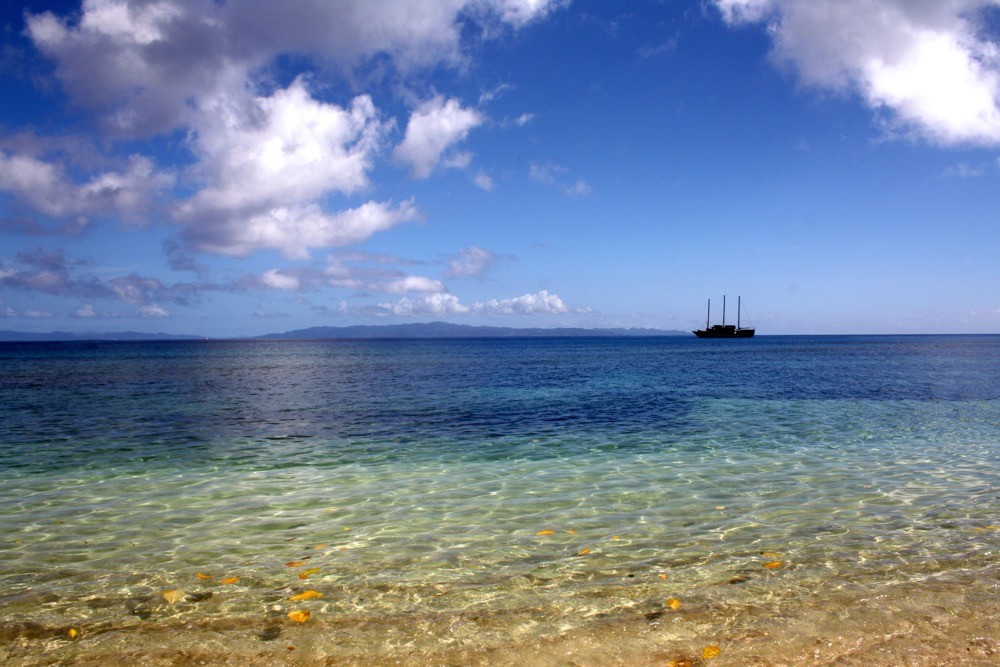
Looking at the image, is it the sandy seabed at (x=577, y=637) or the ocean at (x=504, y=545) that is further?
the ocean at (x=504, y=545)

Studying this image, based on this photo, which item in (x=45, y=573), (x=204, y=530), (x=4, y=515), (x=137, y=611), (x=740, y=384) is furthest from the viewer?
(x=740, y=384)

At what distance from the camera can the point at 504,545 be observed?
894 cm

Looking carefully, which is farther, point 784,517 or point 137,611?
point 784,517

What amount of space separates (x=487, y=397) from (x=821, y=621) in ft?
87.7

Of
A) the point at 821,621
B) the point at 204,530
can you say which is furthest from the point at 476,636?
the point at 204,530

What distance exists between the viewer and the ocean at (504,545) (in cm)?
585

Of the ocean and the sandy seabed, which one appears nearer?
the sandy seabed

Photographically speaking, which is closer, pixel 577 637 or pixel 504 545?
pixel 577 637

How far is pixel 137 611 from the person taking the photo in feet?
22.0

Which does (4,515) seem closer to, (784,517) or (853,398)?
(784,517)

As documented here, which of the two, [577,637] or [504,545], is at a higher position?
[577,637]

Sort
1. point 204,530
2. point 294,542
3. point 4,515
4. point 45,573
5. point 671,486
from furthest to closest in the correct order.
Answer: point 671,486 → point 4,515 → point 204,530 → point 294,542 → point 45,573

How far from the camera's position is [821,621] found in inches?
241

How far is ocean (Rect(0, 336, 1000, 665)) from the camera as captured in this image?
5.85 m
